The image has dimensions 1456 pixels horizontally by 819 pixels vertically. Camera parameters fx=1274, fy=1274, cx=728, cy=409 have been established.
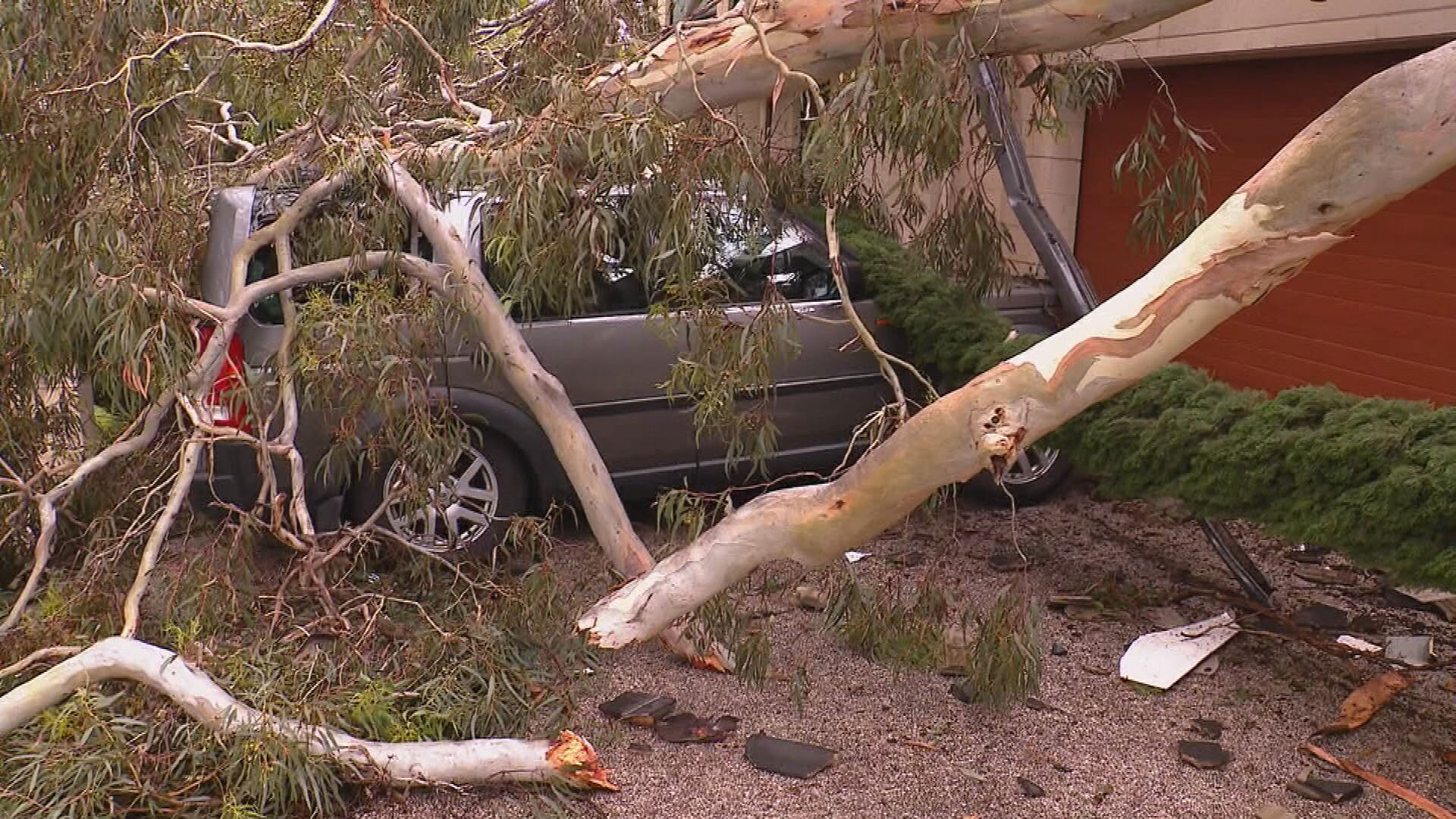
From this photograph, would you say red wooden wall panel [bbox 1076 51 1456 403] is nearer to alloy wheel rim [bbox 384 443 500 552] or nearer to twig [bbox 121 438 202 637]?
alloy wheel rim [bbox 384 443 500 552]

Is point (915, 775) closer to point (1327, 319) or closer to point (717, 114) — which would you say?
point (717, 114)

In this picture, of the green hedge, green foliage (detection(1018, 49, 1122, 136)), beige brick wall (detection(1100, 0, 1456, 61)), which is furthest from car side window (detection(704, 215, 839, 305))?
beige brick wall (detection(1100, 0, 1456, 61))

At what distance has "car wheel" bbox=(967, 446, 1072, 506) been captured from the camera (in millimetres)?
6680

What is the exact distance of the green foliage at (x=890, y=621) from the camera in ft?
14.9

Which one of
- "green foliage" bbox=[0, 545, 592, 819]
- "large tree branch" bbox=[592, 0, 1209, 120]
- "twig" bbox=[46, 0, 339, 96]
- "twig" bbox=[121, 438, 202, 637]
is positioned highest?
"twig" bbox=[46, 0, 339, 96]

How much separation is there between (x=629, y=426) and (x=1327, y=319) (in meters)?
4.17

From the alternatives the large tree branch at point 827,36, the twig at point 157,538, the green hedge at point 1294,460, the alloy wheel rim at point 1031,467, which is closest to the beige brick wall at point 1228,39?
the large tree branch at point 827,36

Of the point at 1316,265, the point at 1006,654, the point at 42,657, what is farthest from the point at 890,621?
the point at 1316,265

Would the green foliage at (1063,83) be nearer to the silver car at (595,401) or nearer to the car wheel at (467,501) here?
the silver car at (595,401)

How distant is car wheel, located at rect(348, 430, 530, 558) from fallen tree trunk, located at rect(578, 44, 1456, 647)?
1.16 meters

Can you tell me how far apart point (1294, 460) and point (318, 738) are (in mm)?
3550

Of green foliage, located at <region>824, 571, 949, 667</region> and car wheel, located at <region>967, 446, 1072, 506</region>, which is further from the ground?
green foliage, located at <region>824, 571, 949, 667</region>

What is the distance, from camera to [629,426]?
602 cm

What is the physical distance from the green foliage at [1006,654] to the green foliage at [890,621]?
0.23 m
